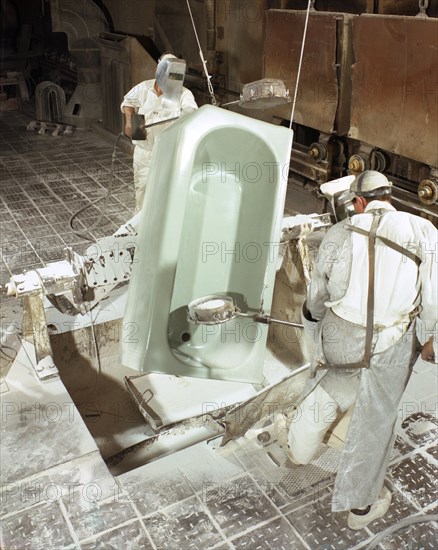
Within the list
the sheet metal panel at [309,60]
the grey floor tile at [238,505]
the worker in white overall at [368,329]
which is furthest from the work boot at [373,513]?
the sheet metal panel at [309,60]

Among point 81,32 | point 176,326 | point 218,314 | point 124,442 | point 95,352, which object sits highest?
point 81,32

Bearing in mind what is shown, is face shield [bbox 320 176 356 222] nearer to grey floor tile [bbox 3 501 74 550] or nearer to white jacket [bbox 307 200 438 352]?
white jacket [bbox 307 200 438 352]

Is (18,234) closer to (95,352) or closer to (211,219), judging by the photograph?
(95,352)

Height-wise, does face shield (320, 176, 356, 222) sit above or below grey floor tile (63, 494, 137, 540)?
above

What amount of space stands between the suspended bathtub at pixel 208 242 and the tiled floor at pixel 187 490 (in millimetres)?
595

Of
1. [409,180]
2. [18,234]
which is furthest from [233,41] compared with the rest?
[18,234]

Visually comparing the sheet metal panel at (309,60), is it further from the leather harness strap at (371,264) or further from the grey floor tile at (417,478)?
the grey floor tile at (417,478)

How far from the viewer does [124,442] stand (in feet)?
15.5

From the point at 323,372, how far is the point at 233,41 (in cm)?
648

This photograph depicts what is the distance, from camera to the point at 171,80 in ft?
16.8

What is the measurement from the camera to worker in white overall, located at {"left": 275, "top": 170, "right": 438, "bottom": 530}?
2.88 meters

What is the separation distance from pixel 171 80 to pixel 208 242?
1927mm

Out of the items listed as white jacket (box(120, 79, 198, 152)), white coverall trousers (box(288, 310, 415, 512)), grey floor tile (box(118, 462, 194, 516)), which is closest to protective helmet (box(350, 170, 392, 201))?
white coverall trousers (box(288, 310, 415, 512))

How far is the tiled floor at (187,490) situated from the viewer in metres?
3.02
